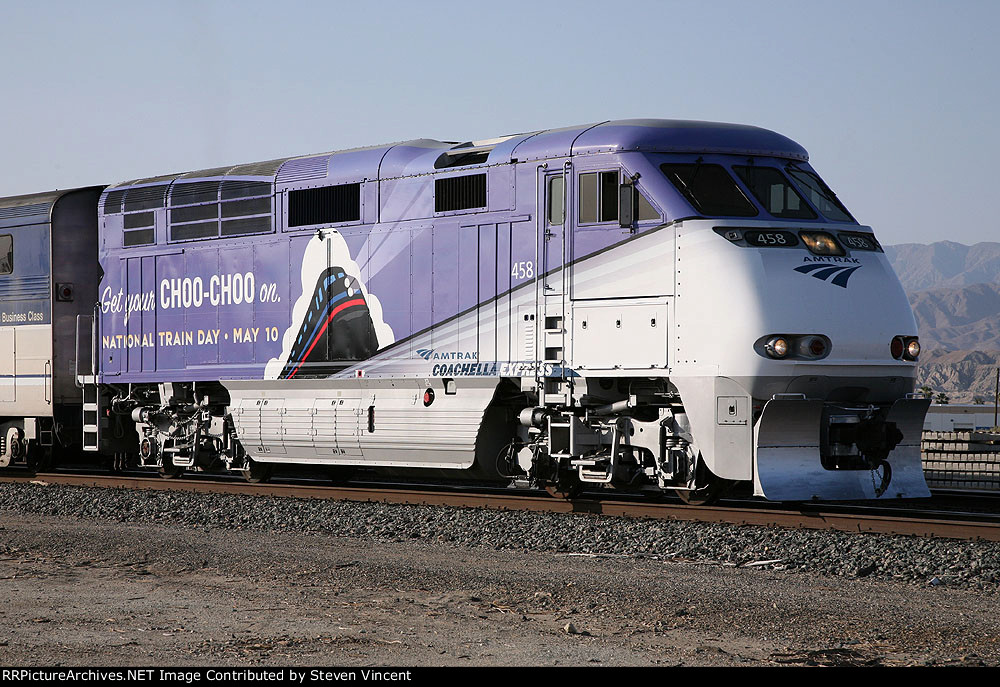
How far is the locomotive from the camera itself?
11.9m

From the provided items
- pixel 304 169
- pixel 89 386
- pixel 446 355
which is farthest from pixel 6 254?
pixel 446 355

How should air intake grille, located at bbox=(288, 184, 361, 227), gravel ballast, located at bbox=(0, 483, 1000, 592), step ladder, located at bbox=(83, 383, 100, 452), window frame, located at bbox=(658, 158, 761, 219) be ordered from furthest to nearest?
step ladder, located at bbox=(83, 383, 100, 452), air intake grille, located at bbox=(288, 184, 361, 227), window frame, located at bbox=(658, 158, 761, 219), gravel ballast, located at bbox=(0, 483, 1000, 592)

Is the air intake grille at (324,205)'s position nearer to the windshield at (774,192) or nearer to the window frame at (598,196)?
the window frame at (598,196)

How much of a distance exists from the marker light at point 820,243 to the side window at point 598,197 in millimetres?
1936

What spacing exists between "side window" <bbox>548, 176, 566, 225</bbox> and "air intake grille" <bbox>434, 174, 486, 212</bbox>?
0.97 meters

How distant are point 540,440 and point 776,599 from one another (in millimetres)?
5163

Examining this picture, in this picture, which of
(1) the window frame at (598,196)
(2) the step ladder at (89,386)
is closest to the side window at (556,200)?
(1) the window frame at (598,196)

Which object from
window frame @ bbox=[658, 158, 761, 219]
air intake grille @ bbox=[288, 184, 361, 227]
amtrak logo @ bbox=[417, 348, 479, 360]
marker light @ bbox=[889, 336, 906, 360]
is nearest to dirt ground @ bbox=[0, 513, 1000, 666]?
amtrak logo @ bbox=[417, 348, 479, 360]

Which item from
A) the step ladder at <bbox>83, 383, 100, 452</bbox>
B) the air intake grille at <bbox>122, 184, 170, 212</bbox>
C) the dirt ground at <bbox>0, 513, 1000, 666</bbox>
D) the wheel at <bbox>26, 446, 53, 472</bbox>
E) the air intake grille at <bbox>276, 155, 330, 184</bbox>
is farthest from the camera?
the wheel at <bbox>26, 446, 53, 472</bbox>

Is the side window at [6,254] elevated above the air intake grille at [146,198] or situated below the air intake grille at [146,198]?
below

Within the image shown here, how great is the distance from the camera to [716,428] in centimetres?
1184

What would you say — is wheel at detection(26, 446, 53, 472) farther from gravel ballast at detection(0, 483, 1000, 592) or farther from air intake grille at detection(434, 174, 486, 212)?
air intake grille at detection(434, 174, 486, 212)

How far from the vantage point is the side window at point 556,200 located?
42.9 feet

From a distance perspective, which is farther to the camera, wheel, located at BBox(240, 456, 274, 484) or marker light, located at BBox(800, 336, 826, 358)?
wheel, located at BBox(240, 456, 274, 484)
